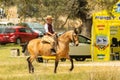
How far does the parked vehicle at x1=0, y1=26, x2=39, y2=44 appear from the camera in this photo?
55219 mm

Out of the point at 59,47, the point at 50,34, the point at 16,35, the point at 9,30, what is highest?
the point at 50,34

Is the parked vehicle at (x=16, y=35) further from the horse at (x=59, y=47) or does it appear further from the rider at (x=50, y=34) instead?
the rider at (x=50, y=34)

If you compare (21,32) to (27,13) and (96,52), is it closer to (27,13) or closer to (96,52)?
(27,13)

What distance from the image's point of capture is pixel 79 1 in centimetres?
4828

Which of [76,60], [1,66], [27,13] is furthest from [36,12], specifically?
[1,66]

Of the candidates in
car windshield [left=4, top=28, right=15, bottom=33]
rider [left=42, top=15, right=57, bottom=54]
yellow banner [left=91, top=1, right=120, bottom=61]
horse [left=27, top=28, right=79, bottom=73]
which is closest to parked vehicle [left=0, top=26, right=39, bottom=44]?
car windshield [left=4, top=28, right=15, bottom=33]

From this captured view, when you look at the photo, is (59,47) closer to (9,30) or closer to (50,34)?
(50,34)

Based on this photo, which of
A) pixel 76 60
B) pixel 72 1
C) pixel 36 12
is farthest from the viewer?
pixel 36 12

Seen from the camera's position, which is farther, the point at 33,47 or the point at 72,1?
the point at 72,1

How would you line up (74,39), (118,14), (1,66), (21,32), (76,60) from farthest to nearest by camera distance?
(21,32) → (76,60) → (118,14) → (1,66) → (74,39)

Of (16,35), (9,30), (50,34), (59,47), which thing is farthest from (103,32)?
(9,30)

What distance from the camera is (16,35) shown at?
55375mm

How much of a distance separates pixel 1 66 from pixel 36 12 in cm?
4142

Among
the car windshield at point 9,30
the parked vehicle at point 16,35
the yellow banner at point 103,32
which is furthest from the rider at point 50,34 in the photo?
the car windshield at point 9,30
